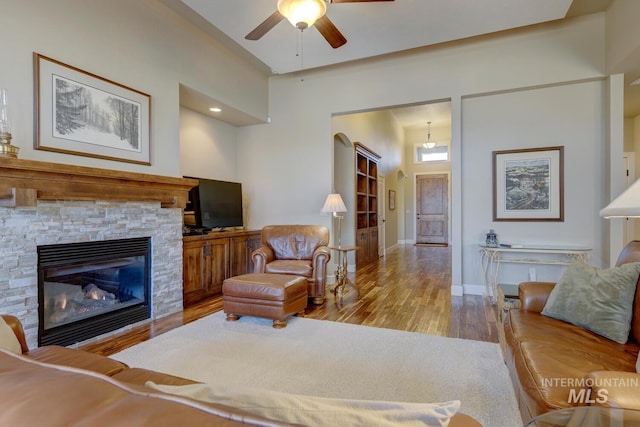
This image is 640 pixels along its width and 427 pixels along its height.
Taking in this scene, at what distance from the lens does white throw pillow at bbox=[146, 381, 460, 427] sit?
51 centimetres

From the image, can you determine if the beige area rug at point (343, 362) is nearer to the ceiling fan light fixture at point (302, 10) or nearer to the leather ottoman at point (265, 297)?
the leather ottoman at point (265, 297)

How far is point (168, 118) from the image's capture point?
3.76m

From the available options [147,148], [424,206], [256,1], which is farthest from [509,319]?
[424,206]

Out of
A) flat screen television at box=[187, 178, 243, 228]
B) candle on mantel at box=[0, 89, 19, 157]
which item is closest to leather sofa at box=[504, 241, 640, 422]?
candle on mantel at box=[0, 89, 19, 157]

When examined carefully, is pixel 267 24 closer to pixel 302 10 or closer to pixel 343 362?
pixel 302 10

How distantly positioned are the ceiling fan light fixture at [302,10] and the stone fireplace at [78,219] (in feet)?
6.75

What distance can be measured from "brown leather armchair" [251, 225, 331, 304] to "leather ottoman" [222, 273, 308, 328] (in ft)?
1.73

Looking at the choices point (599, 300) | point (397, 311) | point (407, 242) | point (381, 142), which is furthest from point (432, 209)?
point (599, 300)

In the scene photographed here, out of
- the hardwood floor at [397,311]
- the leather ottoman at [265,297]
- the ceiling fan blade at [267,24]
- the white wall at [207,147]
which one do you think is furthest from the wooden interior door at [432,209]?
the ceiling fan blade at [267,24]

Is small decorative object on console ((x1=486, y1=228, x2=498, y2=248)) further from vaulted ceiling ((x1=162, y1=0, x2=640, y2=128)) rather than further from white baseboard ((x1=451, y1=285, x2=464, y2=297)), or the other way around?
vaulted ceiling ((x1=162, y1=0, x2=640, y2=128))

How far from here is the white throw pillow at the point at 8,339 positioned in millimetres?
1294

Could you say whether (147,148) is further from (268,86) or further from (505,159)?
(505,159)

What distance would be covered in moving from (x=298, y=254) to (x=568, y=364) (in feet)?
11.0

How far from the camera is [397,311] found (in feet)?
12.3
